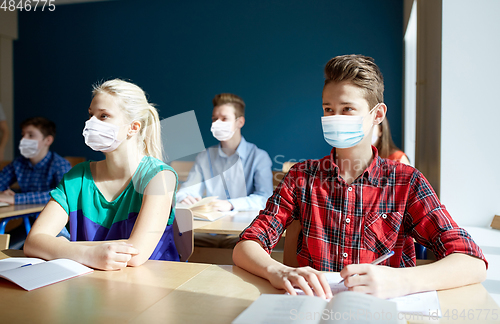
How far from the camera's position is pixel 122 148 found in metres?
1.54

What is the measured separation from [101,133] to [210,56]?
11.4 ft

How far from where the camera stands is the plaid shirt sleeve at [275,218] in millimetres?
1163

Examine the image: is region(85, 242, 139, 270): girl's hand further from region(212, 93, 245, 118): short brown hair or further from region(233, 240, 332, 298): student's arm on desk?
region(212, 93, 245, 118): short brown hair

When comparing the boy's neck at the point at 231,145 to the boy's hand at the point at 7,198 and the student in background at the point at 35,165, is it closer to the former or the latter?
the student in background at the point at 35,165

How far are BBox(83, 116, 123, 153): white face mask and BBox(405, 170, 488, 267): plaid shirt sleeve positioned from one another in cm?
107

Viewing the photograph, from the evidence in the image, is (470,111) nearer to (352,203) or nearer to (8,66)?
(352,203)

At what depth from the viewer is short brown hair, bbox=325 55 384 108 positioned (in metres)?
1.24

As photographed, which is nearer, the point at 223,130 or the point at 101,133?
the point at 101,133

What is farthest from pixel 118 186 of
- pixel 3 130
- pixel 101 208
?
pixel 3 130

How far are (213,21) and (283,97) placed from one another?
129 centimetres

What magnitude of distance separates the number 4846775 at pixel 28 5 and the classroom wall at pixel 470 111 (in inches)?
202

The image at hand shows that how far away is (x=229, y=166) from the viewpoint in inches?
113

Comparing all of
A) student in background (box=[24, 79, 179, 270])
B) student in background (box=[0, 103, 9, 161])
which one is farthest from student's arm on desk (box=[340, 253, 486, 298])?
student in background (box=[0, 103, 9, 161])

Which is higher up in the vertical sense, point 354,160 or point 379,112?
point 379,112
